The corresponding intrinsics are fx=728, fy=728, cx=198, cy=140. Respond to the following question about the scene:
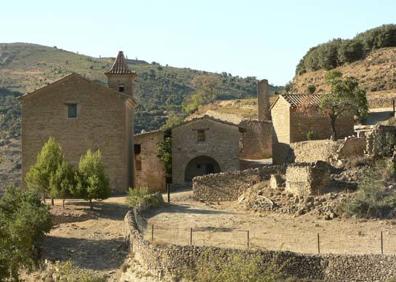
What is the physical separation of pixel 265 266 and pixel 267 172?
15301 mm

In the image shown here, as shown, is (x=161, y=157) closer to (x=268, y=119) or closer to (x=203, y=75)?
(x=268, y=119)

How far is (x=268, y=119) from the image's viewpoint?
2108 inches

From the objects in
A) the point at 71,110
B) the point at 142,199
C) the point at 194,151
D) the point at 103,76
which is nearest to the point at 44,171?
the point at 142,199

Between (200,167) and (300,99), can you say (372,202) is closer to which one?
(200,167)

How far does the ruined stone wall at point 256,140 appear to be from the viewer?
49250mm

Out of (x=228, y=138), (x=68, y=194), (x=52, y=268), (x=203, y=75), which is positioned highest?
(x=203, y=75)

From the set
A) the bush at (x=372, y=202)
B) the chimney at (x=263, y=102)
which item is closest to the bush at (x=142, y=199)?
the bush at (x=372, y=202)

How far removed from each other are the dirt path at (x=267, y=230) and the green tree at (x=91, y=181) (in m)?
2.65

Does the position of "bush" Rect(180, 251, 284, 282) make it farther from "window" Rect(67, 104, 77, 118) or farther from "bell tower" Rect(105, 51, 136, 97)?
"bell tower" Rect(105, 51, 136, 97)

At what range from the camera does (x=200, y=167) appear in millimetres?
43656

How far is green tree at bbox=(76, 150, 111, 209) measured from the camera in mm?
34125

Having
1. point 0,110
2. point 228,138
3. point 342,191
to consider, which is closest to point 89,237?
point 342,191

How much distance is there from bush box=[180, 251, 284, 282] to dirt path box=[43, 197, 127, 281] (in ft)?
13.7

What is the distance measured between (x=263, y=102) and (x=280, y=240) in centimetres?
2882
